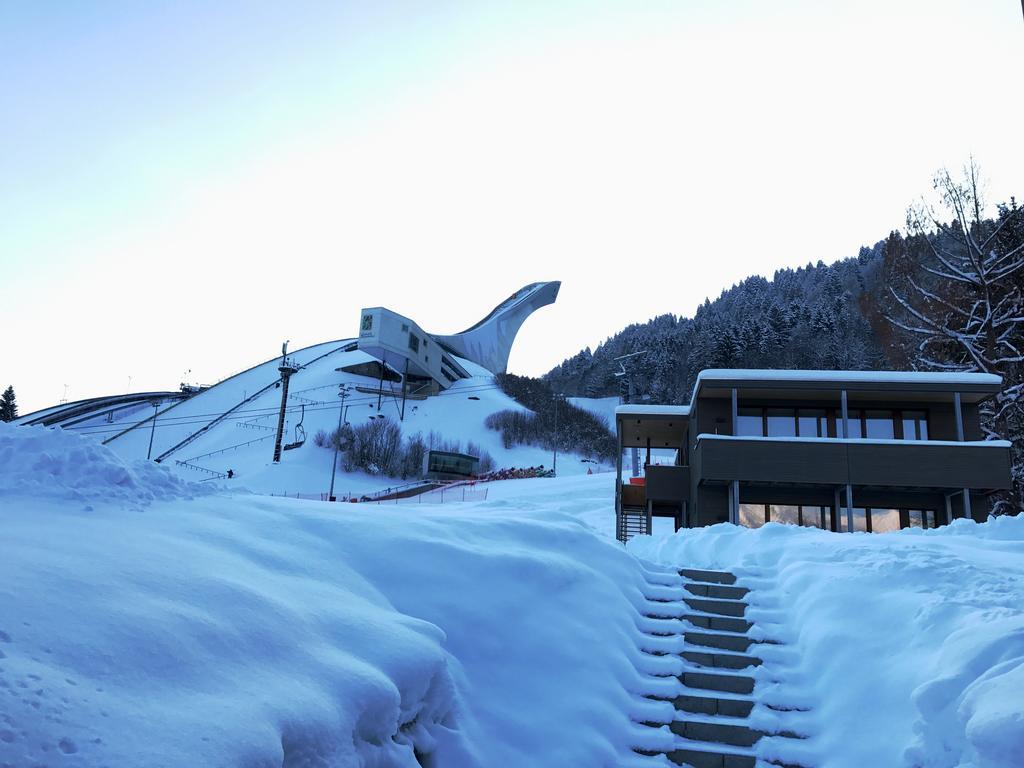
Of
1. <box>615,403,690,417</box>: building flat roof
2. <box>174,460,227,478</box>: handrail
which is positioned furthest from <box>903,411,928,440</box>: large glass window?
<box>174,460,227,478</box>: handrail

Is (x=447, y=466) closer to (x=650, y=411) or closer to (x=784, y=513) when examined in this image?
(x=650, y=411)

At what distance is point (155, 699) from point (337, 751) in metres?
0.96

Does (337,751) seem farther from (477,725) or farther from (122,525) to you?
(122,525)

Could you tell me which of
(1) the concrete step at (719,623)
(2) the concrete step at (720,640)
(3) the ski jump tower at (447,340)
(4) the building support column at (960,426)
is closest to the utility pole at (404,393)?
(3) the ski jump tower at (447,340)

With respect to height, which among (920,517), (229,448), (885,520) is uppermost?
(229,448)

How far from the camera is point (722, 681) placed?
6855mm

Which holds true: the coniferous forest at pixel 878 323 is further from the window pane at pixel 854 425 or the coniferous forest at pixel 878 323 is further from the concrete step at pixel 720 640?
the concrete step at pixel 720 640

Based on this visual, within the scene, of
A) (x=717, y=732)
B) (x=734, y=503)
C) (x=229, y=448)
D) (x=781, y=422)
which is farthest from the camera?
(x=229, y=448)

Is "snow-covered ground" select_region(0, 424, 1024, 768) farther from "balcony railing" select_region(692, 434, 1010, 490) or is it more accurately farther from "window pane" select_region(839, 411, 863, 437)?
"window pane" select_region(839, 411, 863, 437)

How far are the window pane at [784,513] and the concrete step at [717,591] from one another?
41.5 ft

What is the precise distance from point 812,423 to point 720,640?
15.1m

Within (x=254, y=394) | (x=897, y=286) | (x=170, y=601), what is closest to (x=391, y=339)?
(x=254, y=394)

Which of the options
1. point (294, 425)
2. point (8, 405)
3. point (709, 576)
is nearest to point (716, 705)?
point (709, 576)

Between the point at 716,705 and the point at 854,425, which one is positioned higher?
the point at 854,425
